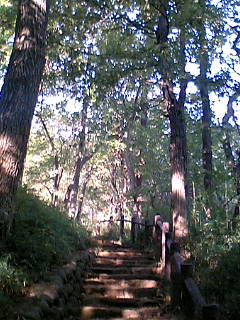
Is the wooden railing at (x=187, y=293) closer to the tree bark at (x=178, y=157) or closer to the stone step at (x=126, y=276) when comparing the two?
the stone step at (x=126, y=276)

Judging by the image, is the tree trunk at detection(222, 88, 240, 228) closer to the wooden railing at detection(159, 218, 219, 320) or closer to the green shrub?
the wooden railing at detection(159, 218, 219, 320)

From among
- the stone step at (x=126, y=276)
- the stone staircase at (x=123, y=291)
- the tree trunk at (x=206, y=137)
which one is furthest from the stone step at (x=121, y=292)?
the tree trunk at (x=206, y=137)

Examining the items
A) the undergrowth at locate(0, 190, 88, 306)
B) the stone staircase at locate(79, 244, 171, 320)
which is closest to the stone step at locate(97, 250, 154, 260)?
the stone staircase at locate(79, 244, 171, 320)

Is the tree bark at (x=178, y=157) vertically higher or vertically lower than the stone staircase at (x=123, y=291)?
higher

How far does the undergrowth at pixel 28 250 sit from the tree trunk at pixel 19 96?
0.42 metres

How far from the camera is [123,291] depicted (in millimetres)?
7363

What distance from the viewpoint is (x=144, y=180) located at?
70.3 feet

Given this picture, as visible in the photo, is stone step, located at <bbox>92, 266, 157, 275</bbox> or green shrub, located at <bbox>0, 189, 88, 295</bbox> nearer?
green shrub, located at <bbox>0, 189, 88, 295</bbox>

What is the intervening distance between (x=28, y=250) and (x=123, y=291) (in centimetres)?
266

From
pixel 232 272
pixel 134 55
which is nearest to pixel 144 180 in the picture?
pixel 134 55

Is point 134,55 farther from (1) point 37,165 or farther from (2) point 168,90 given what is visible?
(1) point 37,165

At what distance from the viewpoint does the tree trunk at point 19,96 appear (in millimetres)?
5414

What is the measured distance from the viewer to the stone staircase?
619 cm

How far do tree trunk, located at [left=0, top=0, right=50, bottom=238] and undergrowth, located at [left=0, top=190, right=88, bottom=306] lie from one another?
1.39 feet
